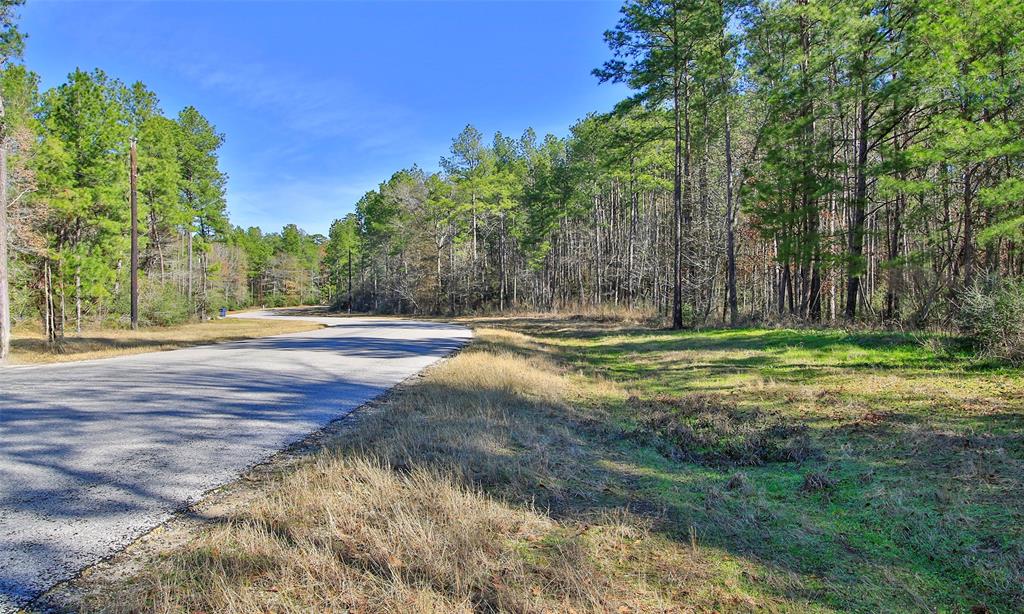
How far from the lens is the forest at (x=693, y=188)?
1185cm

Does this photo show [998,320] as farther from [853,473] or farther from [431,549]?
[431,549]

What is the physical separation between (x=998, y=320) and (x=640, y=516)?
782 centimetres

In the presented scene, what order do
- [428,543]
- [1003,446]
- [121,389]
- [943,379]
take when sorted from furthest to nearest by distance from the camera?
[121,389] → [943,379] → [1003,446] → [428,543]

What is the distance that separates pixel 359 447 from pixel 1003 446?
587 cm

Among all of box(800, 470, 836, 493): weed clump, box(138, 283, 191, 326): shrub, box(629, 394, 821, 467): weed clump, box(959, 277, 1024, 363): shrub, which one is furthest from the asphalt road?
box(138, 283, 191, 326): shrub

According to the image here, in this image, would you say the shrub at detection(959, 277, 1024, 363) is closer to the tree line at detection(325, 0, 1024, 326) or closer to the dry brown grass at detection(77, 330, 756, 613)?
the tree line at detection(325, 0, 1024, 326)

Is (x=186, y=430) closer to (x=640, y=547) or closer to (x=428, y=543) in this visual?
(x=428, y=543)

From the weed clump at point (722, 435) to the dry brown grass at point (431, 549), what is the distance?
4.23ft

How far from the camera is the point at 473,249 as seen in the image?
46375 mm

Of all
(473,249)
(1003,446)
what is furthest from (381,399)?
(473,249)

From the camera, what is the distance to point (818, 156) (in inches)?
625

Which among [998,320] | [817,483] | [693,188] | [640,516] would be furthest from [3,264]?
[693,188]

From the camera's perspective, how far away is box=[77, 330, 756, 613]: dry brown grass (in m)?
2.42

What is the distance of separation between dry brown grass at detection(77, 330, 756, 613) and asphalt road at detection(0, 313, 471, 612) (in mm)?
646
